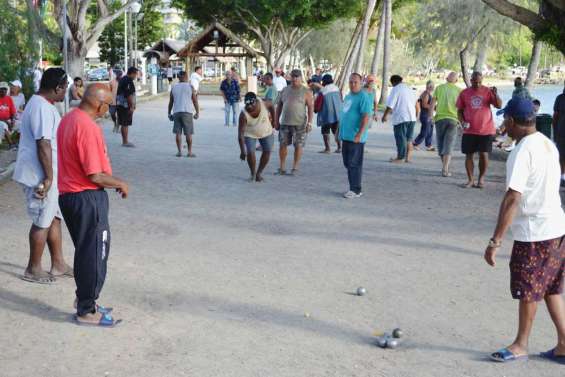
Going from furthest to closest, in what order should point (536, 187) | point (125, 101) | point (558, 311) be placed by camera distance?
point (125, 101), point (558, 311), point (536, 187)

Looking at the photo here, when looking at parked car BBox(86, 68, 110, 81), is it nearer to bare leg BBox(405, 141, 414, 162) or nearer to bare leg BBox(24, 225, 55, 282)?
bare leg BBox(405, 141, 414, 162)

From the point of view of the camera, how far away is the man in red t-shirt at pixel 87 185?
5320mm

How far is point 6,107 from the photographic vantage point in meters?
15.6

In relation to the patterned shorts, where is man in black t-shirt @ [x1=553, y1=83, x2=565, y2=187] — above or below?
above

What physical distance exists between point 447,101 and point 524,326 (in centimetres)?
838

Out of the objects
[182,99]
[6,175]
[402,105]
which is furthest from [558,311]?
[182,99]

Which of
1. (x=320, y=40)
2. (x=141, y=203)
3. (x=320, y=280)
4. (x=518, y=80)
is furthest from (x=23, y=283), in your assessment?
(x=320, y=40)

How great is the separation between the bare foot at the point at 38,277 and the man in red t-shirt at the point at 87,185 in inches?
48.1

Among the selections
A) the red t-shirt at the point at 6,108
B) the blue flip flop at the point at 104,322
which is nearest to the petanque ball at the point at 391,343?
the blue flip flop at the point at 104,322

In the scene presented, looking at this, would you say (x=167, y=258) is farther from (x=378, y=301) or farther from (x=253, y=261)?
(x=378, y=301)

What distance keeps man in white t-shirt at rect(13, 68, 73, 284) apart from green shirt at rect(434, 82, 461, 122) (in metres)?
7.99

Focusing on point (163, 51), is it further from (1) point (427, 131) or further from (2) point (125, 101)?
(1) point (427, 131)

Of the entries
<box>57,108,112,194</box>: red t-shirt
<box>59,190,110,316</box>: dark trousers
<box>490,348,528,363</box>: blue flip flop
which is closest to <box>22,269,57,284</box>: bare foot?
<box>59,190,110,316</box>: dark trousers

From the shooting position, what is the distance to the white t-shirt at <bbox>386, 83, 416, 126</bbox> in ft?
47.2
